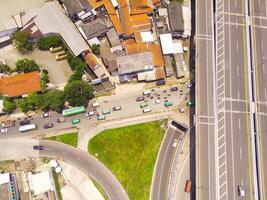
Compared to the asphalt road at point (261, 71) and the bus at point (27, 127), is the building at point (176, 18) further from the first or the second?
the bus at point (27, 127)

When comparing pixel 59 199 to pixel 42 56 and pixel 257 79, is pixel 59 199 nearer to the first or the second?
pixel 42 56

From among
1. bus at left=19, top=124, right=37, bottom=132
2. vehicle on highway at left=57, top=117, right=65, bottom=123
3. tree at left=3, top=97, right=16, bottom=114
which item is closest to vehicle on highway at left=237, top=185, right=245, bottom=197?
vehicle on highway at left=57, top=117, right=65, bottom=123

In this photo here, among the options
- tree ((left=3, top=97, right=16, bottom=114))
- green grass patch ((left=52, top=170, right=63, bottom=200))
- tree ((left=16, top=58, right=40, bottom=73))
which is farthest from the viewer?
tree ((left=16, top=58, right=40, bottom=73))

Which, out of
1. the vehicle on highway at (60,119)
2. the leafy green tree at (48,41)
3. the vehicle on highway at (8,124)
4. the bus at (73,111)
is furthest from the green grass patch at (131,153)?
the leafy green tree at (48,41)

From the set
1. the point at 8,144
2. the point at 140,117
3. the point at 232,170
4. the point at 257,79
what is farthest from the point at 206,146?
the point at 8,144

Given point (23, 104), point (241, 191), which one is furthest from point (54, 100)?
point (241, 191)

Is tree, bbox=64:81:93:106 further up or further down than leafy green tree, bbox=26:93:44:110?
further up

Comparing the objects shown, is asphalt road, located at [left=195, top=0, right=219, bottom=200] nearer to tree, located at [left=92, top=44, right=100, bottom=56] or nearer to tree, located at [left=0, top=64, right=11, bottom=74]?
tree, located at [left=92, top=44, right=100, bottom=56]
